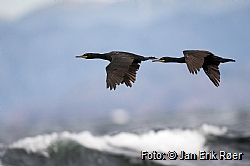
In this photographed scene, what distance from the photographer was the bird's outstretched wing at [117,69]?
246 inches

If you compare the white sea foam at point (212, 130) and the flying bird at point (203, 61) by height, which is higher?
the white sea foam at point (212, 130)

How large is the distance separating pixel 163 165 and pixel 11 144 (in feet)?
18.2

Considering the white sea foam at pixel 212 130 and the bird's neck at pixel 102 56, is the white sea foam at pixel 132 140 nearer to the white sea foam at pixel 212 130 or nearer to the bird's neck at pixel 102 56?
the white sea foam at pixel 212 130

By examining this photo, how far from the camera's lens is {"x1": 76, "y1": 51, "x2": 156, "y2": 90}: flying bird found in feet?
20.6

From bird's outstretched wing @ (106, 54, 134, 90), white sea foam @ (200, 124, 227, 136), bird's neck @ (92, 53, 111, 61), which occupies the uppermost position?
white sea foam @ (200, 124, 227, 136)

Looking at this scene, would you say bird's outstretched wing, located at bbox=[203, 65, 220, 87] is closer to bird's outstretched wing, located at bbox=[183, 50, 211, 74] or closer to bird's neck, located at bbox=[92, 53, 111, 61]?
bird's outstretched wing, located at bbox=[183, 50, 211, 74]

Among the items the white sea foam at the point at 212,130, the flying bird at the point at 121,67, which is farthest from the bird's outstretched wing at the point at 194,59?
the white sea foam at the point at 212,130

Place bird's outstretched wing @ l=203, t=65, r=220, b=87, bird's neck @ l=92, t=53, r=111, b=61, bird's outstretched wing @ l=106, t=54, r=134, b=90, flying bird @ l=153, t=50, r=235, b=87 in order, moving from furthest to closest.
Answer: bird's neck @ l=92, t=53, r=111, b=61, bird's outstretched wing @ l=203, t=65, r=220, b=87, flying bird @ l=153, t=50, r=235, b=87, bird's outstretched wing @ l=106, t=54, r=134, b=90

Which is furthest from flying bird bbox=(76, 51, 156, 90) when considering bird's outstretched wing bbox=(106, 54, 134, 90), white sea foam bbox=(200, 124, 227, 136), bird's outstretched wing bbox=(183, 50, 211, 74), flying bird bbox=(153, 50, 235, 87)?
white sea foam bbox=(200, 124, 227, 136)

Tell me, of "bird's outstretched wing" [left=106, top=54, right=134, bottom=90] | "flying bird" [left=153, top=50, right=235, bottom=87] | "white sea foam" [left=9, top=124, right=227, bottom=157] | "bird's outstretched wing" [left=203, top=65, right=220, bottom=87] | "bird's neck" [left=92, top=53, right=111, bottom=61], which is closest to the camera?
"bird's outstretched wing" [left=106, top=54, right=134, bottom=90]

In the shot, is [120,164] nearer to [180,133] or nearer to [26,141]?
[180,133]

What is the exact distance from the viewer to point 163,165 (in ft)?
48.6

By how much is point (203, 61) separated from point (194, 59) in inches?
5.1

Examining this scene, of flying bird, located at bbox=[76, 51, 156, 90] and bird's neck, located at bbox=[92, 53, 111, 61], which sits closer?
flying bird, located at bbox=[76, 51, 156, 90]
